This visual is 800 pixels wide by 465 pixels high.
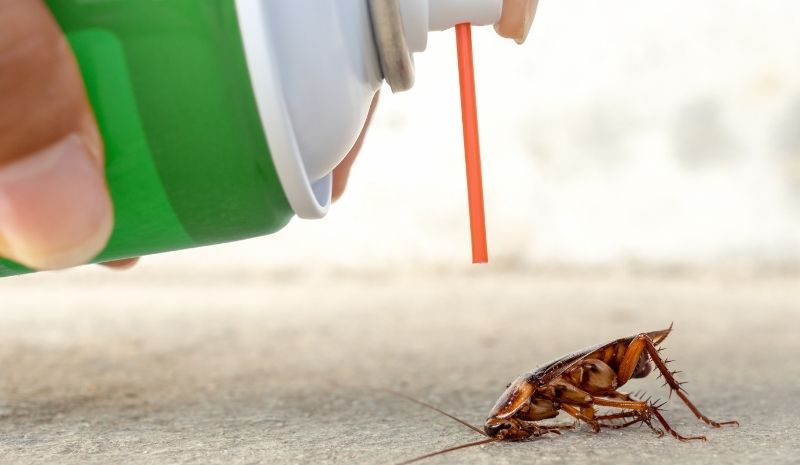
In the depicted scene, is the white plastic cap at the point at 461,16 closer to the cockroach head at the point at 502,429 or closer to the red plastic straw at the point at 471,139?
the red plastic straw at the point at 471,139

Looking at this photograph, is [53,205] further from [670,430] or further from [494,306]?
[494,306]

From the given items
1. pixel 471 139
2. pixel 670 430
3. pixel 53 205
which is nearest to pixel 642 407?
pixel 670 430

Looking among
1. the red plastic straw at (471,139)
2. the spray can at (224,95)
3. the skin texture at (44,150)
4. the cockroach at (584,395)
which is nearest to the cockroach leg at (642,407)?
the cockroach at (584,395)

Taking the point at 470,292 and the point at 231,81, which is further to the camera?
the point at 470,292

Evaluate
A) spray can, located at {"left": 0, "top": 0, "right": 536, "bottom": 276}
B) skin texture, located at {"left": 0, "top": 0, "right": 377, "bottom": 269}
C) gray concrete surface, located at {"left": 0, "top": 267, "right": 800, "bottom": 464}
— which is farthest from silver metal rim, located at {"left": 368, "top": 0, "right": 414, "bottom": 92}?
gray concrete surface, located at {"left": 0, "top": 267, "right": 800, "bottom": 464}

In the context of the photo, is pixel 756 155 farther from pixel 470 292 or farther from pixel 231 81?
pixel 231 81

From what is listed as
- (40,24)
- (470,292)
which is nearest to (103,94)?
(40,24)

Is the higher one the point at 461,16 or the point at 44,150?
the point at 461,16
